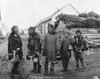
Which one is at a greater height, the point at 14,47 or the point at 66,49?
the point at 14,47

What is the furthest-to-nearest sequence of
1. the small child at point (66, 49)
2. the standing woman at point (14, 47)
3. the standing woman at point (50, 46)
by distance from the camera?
the small child at point (66, 49)
the standing woman at point (50, 46)
the standing woman at point (14, 47)

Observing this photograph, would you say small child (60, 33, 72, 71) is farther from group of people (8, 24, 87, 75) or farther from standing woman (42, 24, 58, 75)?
standing woman (42, 24, 58, 75)

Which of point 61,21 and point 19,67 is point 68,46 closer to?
point 19,67

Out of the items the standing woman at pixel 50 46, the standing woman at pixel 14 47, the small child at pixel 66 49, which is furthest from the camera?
the small child at pixel 66 49

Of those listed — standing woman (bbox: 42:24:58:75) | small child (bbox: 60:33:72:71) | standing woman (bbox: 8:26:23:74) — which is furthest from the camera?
small child (bbox: 60:33:72:71)

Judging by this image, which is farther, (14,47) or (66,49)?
(66,49)

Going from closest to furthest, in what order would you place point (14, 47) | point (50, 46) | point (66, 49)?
point (14, 47)
point (50, 46)
point (66, 49)

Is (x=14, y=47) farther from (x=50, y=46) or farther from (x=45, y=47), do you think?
(x=50, y=46)

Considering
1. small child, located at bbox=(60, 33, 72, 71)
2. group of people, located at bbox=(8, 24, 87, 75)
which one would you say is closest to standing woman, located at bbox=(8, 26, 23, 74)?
group of people, located at bbox=(8, 24, 87, 75)

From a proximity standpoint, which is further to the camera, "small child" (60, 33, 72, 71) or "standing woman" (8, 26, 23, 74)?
"small child" (60, 33, 72, 71)

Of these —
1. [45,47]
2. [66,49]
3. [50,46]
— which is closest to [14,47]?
[45,47]

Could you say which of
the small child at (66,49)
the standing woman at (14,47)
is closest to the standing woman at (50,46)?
the small child at (66,49)

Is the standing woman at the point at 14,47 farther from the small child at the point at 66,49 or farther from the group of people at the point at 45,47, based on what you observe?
the small child at the point at 66,49

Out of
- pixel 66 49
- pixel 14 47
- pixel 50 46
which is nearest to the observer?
pixel 14 47
